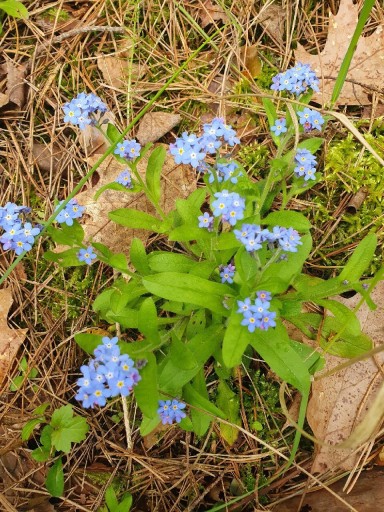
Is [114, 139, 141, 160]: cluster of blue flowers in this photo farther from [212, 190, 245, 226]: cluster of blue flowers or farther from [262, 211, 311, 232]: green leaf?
[262, 211, 311, 232]: green leaf

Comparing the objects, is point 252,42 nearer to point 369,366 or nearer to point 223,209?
point 223,209

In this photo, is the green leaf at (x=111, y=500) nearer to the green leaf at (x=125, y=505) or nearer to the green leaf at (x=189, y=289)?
the green leaf at (x=125, y=505)

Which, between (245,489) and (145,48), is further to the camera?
(145,48)

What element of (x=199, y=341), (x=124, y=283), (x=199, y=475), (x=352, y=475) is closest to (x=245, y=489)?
(x=199, y=475)

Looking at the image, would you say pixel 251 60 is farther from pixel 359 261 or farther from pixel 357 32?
pixel 359 261

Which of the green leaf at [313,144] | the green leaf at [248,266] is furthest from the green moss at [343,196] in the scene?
the green leaf at [248,266]

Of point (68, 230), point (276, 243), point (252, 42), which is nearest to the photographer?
point (276, 243)
